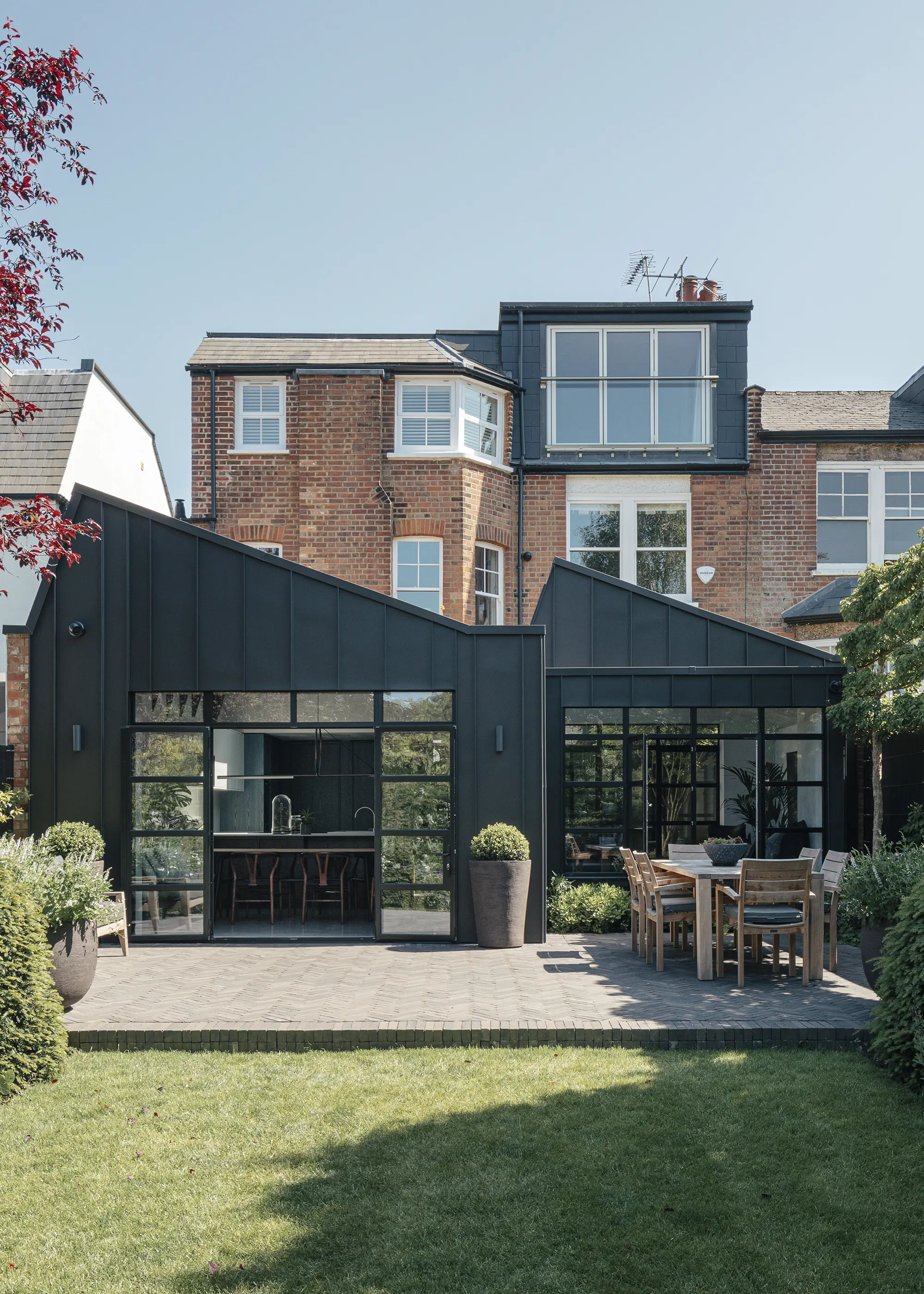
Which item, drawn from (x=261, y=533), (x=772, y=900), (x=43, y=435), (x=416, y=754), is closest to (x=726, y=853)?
(x=772, y=900)

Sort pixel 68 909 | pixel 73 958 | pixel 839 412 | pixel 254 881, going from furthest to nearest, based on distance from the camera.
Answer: pixel 839 412, pixel 254 881, pixel 73 958, pixel 68 909

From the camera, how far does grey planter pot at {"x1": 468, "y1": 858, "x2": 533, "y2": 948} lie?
10656 millimetres

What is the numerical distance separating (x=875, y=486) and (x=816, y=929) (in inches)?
469

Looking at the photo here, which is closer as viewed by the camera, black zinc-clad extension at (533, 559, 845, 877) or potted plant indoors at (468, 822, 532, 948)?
potted plant indoors at (468, 822, 532, 948)

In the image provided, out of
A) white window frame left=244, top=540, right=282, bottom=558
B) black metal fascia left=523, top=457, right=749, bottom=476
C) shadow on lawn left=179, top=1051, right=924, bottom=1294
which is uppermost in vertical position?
black metal fascia left=523, top=457, right=749, bottom=476

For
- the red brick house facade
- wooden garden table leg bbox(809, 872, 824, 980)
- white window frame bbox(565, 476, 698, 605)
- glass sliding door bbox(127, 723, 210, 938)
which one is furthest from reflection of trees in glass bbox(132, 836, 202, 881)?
white window frame bbox(565, 476, 698, 605)

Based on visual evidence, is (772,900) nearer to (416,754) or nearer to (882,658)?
(416,754)

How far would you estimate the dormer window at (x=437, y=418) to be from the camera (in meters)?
18.1

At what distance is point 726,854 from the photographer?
32.2ft

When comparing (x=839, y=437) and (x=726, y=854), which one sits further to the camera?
(x=839, y=437)

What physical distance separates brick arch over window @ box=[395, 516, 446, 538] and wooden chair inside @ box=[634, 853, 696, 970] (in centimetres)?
889

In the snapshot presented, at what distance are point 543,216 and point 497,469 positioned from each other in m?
7.17

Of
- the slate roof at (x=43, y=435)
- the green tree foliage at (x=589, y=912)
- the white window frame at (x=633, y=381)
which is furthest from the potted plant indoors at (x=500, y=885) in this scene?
the slate roof at (x=43, y=435)

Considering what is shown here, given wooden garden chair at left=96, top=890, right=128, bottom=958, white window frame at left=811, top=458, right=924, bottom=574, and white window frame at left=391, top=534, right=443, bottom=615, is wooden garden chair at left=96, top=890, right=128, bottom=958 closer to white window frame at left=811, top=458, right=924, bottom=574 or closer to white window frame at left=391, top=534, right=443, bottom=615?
white window frame at left=391, top=534, right=443, bottom=615
